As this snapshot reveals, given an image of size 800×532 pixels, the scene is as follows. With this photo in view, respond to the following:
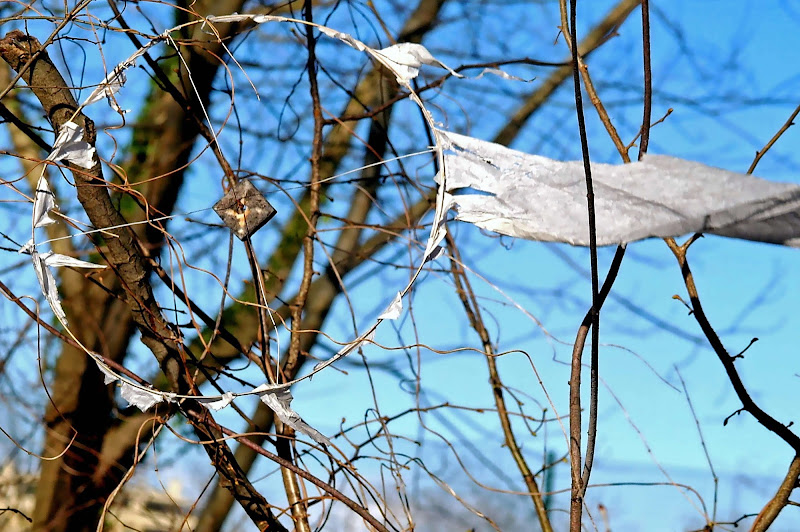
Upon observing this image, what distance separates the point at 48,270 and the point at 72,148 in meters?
0.12

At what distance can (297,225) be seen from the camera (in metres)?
1.83

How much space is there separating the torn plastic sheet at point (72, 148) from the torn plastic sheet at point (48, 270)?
10 cm

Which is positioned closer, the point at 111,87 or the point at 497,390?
the point at 111,87

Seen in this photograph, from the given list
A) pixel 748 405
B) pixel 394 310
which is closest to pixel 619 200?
pixel 394 310

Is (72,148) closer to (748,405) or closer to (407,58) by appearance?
(407,58)

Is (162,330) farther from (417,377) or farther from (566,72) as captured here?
(566,72)

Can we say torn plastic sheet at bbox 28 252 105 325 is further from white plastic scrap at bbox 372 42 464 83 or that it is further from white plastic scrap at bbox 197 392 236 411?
white plastic scrap at bbox 372 42 464 83

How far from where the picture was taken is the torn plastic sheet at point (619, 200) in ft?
1.44

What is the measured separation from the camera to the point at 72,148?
66 centimetres

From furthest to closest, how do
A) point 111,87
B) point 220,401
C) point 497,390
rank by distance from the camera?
1. point 497,390
2. point 111,87
3. point 220,401

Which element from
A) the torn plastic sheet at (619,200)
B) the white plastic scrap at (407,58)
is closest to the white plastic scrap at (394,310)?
the torn plastic sheet at (619,200)

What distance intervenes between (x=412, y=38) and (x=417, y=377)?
3.52 feet

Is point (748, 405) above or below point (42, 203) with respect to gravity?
above

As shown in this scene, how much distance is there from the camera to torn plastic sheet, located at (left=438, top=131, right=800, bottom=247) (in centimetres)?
44
